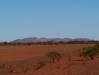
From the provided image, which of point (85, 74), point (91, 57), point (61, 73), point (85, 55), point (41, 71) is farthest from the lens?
point (85, 55)

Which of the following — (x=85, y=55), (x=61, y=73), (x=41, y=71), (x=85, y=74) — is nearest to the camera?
(x=85, y=74)

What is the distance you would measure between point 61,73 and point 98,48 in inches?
678

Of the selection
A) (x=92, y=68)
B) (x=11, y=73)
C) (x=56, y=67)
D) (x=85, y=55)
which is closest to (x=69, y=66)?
(x=56, y=67)

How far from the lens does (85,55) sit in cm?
4544

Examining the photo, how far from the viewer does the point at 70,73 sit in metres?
27.6

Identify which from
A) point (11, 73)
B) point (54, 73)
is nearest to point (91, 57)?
point (11, 73)

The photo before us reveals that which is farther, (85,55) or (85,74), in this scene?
(85,55)

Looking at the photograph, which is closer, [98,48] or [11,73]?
[11,73]

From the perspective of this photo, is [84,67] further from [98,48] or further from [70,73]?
[98,48]

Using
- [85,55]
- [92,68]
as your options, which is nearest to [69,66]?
[92,68]

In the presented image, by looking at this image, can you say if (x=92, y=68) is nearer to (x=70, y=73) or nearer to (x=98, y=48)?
(x=70, y=73)

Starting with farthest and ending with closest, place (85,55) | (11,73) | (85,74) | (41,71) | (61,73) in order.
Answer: (85,55) → (11,73) → (41,71) → (61,73) → (85,74)

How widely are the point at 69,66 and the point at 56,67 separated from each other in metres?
1.21

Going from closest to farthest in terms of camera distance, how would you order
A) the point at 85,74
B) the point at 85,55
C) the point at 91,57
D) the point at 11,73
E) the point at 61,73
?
the point at 85,74 → the point at 61,73 → the point at 11,73 → the point at 91,57 → the point at 85,55
